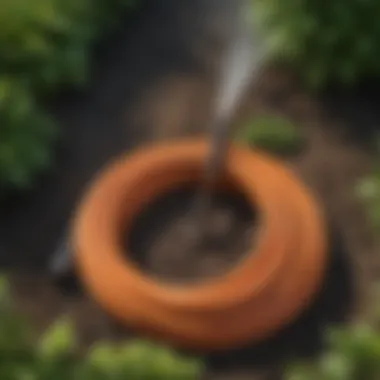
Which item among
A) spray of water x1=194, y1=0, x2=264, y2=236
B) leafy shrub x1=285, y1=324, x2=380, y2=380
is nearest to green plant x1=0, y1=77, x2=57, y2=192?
spray of water x1=194, y1=0, x2=264, y2=236

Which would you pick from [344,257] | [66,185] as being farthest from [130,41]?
[344,257]

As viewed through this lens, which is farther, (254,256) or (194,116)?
(194,116)

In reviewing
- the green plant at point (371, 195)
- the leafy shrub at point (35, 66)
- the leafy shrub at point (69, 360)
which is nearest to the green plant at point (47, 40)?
the leafy shrub at point (35, 66)

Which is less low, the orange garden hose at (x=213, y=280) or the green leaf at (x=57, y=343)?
the orange garden hose at (x=213, y=280)

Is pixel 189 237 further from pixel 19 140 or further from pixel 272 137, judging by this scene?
pixel 19 140

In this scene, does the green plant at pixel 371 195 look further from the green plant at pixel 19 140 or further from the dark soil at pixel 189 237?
the green plant at pixel 19 140

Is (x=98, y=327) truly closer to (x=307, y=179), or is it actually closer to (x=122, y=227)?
(x=122, y=227)
